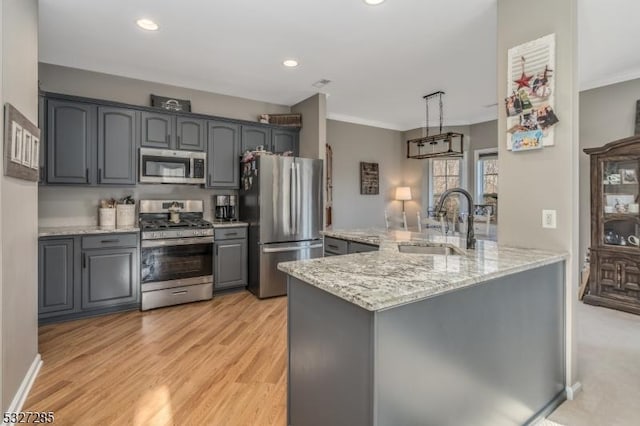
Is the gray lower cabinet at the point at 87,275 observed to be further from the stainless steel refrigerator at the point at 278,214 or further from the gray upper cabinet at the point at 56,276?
the stainless steel refrigerator at the point at 278,214

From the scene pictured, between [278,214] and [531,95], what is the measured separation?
2.81m

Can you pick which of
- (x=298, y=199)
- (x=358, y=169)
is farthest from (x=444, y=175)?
(x=298, y=199)

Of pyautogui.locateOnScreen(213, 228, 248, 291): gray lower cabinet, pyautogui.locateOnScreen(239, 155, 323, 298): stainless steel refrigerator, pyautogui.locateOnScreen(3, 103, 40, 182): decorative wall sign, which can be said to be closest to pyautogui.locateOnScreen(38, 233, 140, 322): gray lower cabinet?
pyautogui.locateOnScreen(213, 228, 248, 291): gray lower cabinet

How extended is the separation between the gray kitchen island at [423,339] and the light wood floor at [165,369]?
660 mm

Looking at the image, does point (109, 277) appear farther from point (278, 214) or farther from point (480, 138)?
point (480, 138)

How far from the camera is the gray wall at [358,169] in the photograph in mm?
5820

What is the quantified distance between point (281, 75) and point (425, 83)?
1.79m

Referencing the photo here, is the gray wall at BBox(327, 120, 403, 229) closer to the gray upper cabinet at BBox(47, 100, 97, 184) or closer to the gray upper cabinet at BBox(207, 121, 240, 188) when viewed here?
the gray upper cabinet at BBox(207, 121, 240, 188)

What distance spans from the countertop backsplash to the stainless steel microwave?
0.27 m

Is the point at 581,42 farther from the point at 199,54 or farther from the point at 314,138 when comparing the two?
the point at 199,54

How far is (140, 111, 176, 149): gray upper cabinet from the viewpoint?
379 cm

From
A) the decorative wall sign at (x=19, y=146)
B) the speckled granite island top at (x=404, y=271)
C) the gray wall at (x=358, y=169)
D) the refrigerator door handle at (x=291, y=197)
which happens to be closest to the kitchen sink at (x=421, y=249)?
the speckled granite island top at (x=404, y=271)

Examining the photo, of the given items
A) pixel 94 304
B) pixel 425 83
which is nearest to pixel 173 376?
pixel 94 304

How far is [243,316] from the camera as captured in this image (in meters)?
3.44
